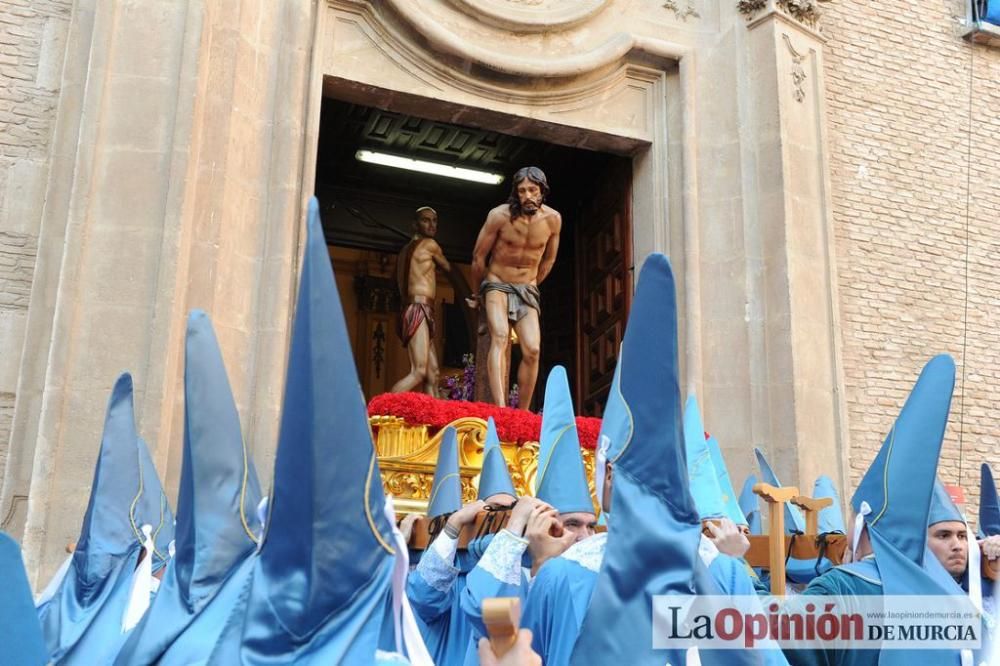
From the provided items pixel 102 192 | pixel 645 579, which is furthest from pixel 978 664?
pixel 102 192

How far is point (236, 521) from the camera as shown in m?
3.16

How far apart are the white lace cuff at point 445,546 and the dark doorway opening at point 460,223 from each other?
8088mm

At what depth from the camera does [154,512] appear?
4992mm

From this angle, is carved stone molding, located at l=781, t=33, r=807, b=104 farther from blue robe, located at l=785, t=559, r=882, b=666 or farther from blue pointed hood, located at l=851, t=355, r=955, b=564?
blue robe, located at l=785, t=559, r=882, b=666

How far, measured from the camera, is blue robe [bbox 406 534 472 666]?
4.07 metres

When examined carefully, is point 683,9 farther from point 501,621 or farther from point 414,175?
point 501,621

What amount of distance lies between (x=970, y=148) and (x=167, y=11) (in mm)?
9153

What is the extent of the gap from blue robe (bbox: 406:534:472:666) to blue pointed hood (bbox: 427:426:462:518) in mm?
955

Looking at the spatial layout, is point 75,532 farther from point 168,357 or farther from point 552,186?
point 552,186

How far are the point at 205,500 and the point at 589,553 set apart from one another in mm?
1103

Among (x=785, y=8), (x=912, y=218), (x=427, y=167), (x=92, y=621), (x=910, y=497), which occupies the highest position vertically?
(x=785, y=8)

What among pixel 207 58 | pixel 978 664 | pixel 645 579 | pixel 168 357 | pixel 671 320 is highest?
pixel 207 58

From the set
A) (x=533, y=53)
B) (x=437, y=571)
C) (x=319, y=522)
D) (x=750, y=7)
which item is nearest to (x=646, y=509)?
(x=319, y=522)

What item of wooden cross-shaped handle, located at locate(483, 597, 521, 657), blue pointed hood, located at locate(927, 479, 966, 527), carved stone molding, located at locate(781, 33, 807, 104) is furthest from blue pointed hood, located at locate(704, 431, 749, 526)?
carved stone molding, located at locate(781, 33, 807, 104)
